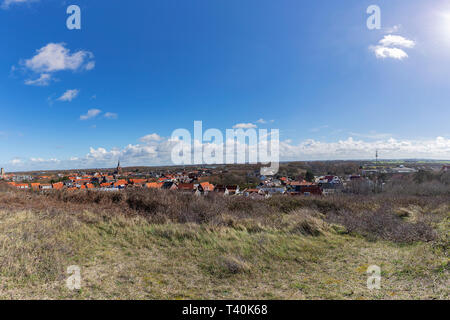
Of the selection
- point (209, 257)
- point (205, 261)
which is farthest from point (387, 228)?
point (205, 261)

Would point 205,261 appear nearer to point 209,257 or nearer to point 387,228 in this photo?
point 209,257

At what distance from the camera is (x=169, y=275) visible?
15.1ft

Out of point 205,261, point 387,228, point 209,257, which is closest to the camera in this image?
point 205,261

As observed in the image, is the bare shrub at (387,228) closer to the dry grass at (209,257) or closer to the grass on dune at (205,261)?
the dry grass at (209,257)

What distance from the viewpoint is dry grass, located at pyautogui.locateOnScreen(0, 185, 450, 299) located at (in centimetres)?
393

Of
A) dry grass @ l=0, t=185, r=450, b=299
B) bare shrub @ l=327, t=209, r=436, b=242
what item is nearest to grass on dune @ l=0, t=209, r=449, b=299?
dry grass @ l=0, t=185, r=450, b=299

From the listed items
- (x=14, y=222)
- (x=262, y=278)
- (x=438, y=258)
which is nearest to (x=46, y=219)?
(x=14, y=222)

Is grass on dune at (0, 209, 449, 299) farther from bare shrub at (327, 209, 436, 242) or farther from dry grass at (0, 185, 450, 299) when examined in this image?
bare shrub at (327, 209, 436, 242)

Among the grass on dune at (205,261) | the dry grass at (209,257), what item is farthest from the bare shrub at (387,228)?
the grass on dune at (205,261)

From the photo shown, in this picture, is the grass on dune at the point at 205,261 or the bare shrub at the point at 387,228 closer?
the grass on dune at the point at 205,261

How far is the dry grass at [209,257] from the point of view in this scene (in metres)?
3.93

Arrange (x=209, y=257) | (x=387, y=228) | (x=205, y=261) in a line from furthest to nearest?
(x=387, y=228) < (x=209, y=257) < (x=205, y=261)

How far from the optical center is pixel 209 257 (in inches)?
225
